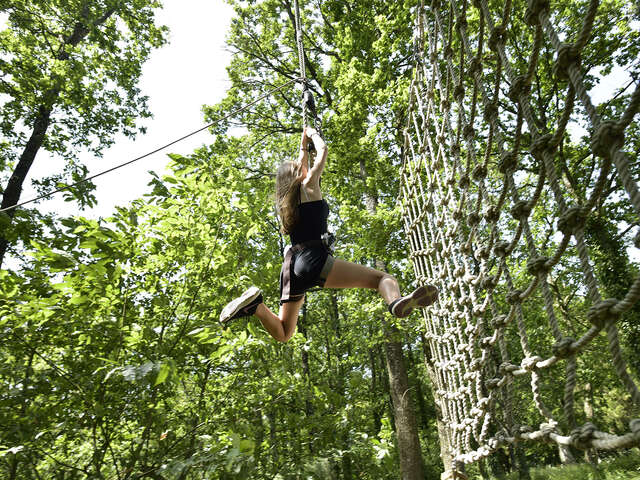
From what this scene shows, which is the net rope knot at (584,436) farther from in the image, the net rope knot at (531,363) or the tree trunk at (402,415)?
the tree trunk at (402,415)

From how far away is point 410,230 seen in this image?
3.82m

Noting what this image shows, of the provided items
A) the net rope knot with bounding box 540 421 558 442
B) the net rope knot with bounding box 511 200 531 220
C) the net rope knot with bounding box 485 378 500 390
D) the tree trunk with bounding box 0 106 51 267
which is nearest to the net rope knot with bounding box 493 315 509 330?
the net rope knot with bounding box 485 378 500 390

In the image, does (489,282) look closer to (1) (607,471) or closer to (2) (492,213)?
(2) (492,213)

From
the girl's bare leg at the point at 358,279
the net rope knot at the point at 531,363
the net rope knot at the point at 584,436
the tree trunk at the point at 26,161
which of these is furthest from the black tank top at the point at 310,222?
the tree trunk at the point at 26,161

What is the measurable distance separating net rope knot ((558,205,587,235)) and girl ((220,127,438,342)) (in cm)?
127

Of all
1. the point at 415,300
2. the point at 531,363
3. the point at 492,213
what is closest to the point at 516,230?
the point at 492,213

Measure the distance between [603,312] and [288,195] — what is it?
1777 millimetres

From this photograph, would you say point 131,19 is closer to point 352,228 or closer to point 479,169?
point 352,228

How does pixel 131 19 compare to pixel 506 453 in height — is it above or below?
above

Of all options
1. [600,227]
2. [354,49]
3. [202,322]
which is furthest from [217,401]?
[600,227]

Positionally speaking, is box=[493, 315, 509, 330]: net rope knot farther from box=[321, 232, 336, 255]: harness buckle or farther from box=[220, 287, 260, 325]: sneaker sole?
box=[220, 287, 260, 325]: sneaker sole

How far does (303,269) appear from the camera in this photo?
2.24 meters

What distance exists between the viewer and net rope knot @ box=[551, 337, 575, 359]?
96 cm

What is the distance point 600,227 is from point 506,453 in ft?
53.9
